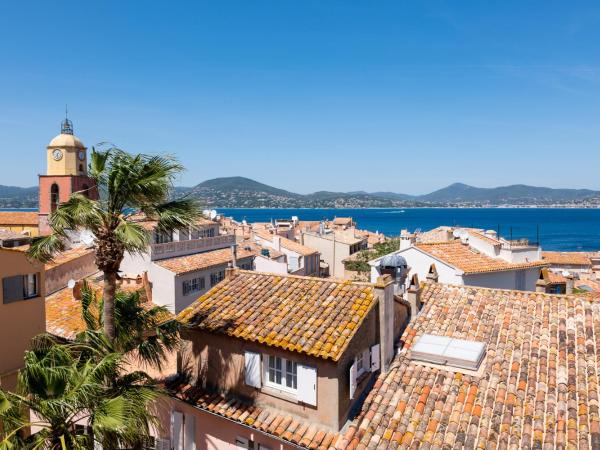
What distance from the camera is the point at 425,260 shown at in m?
28.4

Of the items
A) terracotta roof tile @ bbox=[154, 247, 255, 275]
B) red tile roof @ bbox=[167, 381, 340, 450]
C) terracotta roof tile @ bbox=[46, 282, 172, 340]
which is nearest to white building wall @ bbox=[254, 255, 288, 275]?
terracotta roof tile @ bbox=[154, 247, 255, 275]

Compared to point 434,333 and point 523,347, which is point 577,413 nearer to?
point 523,347

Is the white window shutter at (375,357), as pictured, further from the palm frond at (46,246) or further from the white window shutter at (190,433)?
the palm frond at (46,246)

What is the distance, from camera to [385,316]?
44.3 feet

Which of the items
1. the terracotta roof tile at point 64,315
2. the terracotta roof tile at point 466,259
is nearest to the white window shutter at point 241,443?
the terracotta roof tile at point 64,315

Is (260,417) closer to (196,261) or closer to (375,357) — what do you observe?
(375,357)

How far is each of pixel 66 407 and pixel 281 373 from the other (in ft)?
18.4

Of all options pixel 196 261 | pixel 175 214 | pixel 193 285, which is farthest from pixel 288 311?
pixel 196 261

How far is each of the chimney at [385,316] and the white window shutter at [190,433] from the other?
6086 mm

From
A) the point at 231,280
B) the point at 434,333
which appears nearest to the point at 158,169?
the point at 231,280

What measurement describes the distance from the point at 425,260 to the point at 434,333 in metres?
13.8

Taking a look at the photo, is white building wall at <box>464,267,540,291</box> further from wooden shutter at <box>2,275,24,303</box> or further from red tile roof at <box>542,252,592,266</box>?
red tile roof at <box>542,252,592,266</box>

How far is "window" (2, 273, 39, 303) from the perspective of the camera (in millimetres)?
15430

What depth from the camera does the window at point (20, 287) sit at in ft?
50.6
